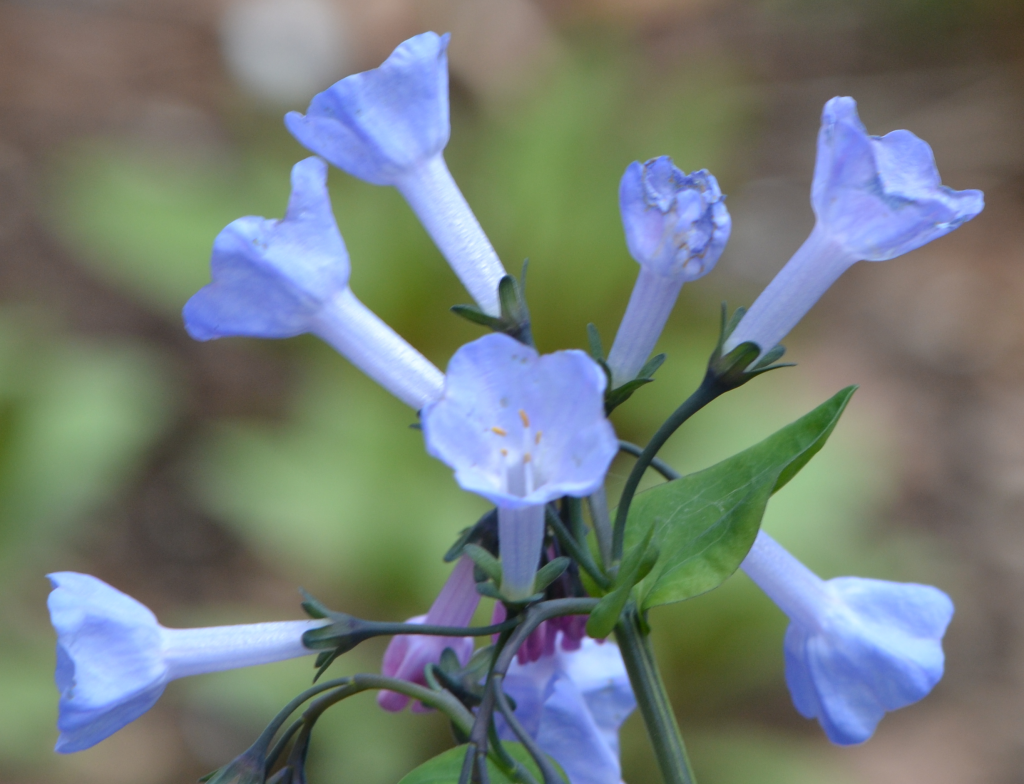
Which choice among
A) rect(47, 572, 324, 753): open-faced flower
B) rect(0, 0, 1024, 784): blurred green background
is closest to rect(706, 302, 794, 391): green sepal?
rect(47, 572, 324, 753): open-faced flower

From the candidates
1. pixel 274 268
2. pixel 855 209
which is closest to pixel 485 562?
pixel 274 268

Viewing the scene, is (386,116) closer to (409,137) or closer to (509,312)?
(409,137)

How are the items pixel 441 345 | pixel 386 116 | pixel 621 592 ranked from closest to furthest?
1. pixel 621 592
2. pixel 386 116
3. pixel 441 345

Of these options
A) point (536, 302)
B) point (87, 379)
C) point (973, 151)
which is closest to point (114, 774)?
point (87, 379)

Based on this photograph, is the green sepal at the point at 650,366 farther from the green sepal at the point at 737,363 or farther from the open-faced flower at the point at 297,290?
the open-faced flower at the point at 297,290

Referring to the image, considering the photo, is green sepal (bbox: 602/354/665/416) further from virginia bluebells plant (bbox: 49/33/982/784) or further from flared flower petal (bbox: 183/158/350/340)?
flared flower petal (bbox: 183/158/350/340)

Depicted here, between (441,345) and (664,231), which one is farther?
(441,345)

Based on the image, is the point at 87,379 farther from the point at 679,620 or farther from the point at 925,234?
the point at 925,234
